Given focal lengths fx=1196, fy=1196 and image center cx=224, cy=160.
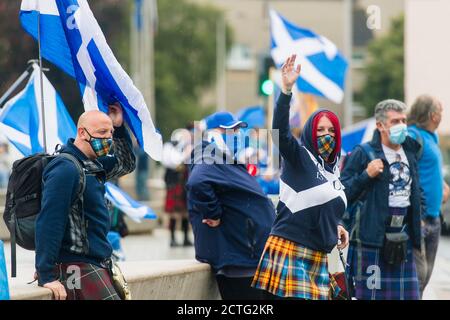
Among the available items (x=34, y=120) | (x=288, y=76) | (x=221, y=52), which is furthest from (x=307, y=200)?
(x=221, y=52)

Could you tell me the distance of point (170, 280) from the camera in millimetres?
8156

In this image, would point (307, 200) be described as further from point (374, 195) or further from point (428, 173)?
point (428, 173)

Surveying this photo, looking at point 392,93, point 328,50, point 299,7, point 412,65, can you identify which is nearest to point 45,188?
point 328,50

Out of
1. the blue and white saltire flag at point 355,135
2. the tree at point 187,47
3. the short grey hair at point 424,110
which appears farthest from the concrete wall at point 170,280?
the tree at point 187,47

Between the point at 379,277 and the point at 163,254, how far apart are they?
27.7 feet

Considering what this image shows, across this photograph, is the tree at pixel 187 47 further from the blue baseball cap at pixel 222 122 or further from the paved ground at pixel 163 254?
the blue baseball cap at pixel 222 122

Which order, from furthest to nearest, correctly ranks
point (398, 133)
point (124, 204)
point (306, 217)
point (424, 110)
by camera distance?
point (124, 204) < point (424, 110) < point (398, 133) < point (306, 217)

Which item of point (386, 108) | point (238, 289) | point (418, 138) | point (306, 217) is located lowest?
point (238, 289)

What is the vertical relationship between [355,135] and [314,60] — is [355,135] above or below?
below

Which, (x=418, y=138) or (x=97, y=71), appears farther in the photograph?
→ (x=418, y=138)

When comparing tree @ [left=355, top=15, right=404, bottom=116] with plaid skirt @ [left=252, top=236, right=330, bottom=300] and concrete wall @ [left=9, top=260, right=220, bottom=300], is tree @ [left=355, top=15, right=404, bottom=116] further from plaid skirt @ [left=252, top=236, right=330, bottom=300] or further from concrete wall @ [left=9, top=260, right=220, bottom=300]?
plaid skirt @ [left=252, top=236, right=330, bottom=300]

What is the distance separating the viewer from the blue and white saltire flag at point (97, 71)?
7.19 m

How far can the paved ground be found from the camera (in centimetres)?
1046

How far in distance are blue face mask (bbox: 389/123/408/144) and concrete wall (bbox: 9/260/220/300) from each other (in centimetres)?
156
